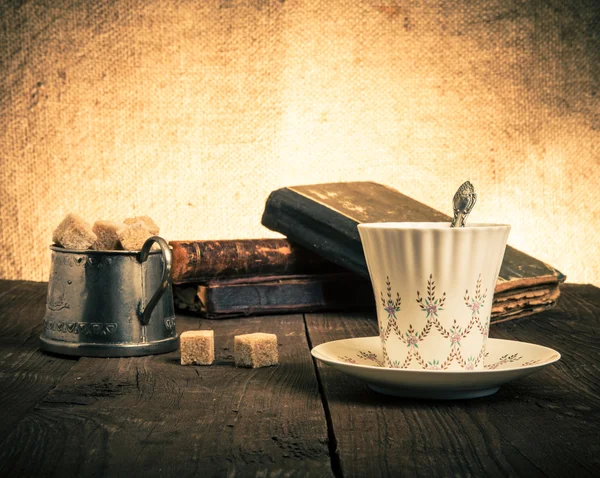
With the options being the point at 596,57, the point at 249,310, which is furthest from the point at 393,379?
the point at 596,57

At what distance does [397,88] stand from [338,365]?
1.75 m

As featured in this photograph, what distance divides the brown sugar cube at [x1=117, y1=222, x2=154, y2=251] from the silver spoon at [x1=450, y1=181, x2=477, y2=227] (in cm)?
48

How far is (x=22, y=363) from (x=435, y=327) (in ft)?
1.78

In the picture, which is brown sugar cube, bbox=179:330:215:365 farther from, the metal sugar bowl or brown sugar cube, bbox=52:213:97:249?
brown sugar cube, bbox=52:213:97:249

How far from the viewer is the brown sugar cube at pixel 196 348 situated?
0.94 metres

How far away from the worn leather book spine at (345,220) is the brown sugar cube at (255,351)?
461mm

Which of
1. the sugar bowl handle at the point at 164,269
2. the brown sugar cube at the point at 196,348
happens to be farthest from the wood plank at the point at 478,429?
the sugar bowl handle at the point at 164,269

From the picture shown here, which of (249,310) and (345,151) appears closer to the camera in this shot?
(249,310)

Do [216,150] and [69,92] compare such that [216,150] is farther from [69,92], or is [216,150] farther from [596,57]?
[596,57]

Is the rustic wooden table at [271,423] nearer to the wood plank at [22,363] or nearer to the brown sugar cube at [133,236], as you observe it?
the wood plank at [22,363]

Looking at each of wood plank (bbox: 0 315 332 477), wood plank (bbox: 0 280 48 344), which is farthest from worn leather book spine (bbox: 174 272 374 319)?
wood plank (bbox: 0 315 332 477)

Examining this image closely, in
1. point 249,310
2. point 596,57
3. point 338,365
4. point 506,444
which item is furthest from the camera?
point 596,57

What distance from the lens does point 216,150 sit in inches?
92.3

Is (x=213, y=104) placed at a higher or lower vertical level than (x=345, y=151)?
higher
